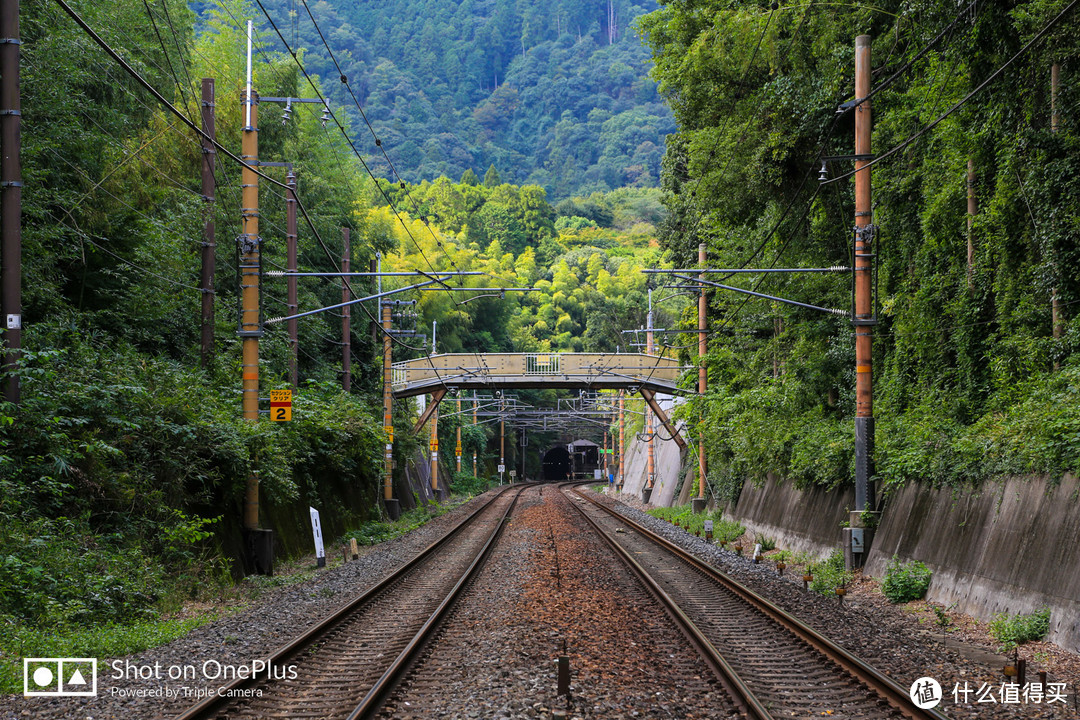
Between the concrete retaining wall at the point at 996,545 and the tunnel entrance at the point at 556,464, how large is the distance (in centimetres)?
9441

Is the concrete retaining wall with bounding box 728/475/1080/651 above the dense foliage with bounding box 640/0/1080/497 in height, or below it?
below

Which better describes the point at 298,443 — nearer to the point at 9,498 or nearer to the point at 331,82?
the point at 9,498

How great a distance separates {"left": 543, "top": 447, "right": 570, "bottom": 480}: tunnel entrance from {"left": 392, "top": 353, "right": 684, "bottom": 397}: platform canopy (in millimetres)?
71664

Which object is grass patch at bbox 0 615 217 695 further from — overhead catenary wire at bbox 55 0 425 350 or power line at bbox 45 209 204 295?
power line at bbox 45 209 204 295

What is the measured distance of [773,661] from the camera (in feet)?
28.6

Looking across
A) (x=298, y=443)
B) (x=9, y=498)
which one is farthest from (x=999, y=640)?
(x=298, y=443)

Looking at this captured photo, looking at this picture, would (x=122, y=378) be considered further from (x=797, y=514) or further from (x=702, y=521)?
(x=702, y=521)

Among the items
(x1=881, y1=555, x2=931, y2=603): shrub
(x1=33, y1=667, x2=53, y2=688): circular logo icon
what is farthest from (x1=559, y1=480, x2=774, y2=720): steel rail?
(x1=33, y1=667, x2=53, y2=688): circular logo icon

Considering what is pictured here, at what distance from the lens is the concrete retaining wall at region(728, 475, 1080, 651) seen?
364 inches

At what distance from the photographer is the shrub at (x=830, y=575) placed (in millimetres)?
13555

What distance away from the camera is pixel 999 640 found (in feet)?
31.1

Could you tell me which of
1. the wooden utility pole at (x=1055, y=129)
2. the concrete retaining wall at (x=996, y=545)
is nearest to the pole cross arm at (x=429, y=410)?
the concrete retaining wall at (x=996, y=545)

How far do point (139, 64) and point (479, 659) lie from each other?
1536cm

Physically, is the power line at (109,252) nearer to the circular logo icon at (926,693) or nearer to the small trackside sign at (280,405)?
the small trackside sign at (280,405)
